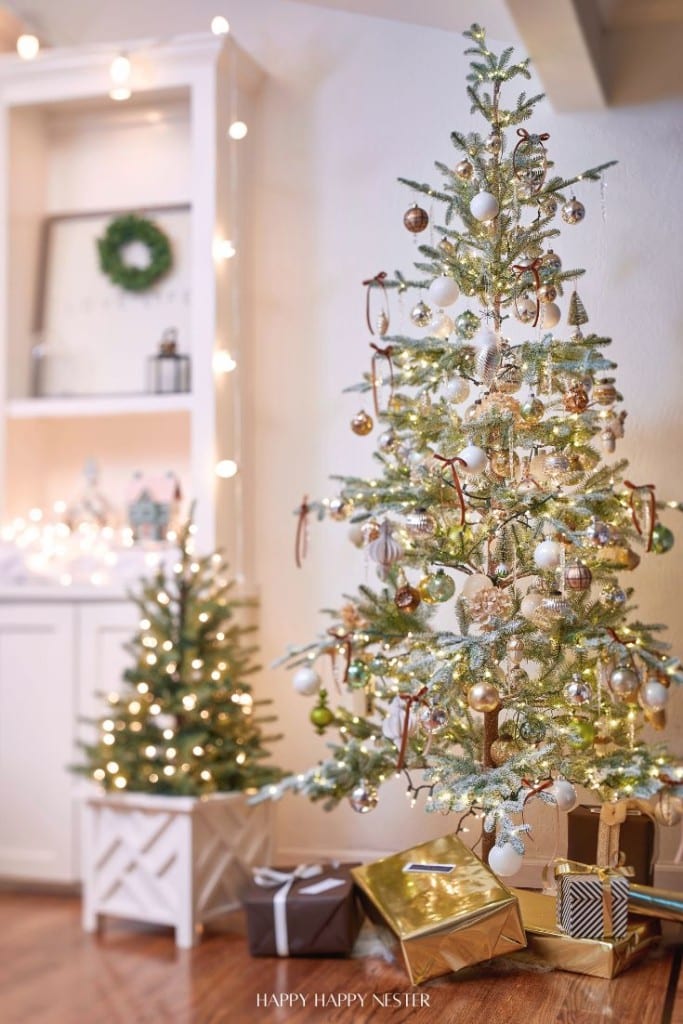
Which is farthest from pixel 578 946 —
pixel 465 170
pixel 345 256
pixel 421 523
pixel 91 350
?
pixel 91 350

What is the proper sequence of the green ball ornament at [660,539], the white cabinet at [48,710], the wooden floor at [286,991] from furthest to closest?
the white cabinet at [48,710] < the green ball ornament at [660,539] < the wooden floor at [286,991]

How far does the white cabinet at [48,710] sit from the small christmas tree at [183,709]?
0.31 m

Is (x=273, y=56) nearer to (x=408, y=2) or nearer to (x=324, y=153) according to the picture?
(x=324, y=153)

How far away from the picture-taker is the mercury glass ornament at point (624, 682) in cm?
240

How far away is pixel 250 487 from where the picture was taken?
3410 mm

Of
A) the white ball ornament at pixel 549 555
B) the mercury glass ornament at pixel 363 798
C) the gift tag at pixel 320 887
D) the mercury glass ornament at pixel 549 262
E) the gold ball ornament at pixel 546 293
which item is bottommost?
the gift tag at pixel 320 887

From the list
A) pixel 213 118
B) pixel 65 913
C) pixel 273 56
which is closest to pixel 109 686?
pixel 65 913

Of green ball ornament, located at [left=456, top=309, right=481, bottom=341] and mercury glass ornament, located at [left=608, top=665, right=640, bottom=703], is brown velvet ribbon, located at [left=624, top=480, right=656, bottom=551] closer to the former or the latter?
mercury glass ornament, located at [left=608, top=665, right=640, bottom=703]

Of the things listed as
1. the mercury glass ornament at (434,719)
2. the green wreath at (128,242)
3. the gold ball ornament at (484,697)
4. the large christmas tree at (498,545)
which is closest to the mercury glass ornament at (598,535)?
the large christmas tree at (498,545)

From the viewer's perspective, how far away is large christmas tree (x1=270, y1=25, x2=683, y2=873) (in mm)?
2492

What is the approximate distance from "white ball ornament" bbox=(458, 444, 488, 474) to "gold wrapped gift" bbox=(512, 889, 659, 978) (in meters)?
0.94

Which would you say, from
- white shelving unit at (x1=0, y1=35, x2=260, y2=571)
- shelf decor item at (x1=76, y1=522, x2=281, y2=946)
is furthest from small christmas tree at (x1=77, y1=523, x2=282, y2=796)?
white shelving unit at (x1=0, y1=35, x2=260, y2=571)

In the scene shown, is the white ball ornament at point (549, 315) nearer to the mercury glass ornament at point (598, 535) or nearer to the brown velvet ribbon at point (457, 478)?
the brown velvet ribbon at point (457, 478)

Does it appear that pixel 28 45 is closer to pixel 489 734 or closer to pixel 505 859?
pixel 489 734
